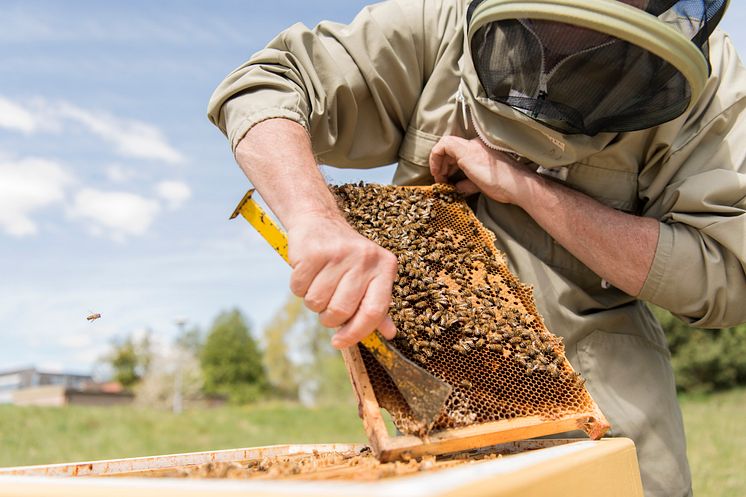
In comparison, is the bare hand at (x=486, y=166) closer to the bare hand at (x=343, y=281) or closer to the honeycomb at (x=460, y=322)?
the honeycomb at (x=460, y=322)

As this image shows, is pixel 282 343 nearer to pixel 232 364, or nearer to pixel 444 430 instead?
pixel 232 364

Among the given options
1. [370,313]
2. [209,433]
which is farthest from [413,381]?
[209,433]

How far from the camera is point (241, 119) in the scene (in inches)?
99.3

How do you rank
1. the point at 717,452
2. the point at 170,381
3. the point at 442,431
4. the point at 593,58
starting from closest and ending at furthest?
the point at 442,431 < the point at 593,58 < the point at 717,452 < the point at 170,381

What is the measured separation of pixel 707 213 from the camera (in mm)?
2627

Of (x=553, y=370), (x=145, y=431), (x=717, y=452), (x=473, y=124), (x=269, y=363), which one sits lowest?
(x=717, y=452)

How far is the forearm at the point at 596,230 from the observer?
8.61 feet

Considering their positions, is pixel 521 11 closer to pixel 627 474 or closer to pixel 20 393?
pixel 627 474

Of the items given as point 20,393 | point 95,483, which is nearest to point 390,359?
point 95,483

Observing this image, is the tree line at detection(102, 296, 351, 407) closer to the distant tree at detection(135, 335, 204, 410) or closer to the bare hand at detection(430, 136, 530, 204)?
the distant tree at detection(135, 335, 204, 410)

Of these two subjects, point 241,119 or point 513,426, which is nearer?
point 513,426

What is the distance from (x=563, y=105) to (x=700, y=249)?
33.1 inches

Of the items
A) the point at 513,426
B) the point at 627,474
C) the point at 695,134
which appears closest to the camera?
the point at 627,474

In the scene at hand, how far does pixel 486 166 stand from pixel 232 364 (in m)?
50.5
